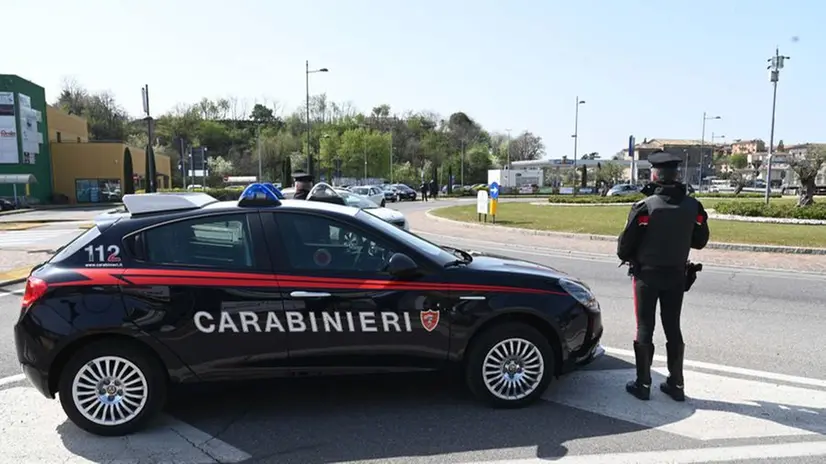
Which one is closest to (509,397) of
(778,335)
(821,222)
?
(778,335)

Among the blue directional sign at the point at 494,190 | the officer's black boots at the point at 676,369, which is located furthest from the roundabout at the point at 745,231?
the officer's black boots at the point at 676,369

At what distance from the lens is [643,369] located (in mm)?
4316

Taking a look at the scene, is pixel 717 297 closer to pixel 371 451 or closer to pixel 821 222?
pixel 371 451

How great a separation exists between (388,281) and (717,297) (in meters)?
6.58

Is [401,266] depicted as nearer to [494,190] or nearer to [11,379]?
[11,379]

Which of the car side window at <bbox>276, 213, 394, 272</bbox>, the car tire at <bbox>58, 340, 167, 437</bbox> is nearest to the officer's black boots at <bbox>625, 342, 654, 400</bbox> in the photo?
the car side window at <bbox>276, 213, 394, 272</bbox>

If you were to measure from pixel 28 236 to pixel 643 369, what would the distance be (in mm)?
20307

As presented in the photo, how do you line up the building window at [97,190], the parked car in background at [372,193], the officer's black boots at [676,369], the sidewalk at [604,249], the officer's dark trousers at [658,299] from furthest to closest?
the building window at [97,190], the parked car in background at [372,193], the sidewalk at [604,249], the officer's black boots at [676,369], the officer's dark trousers at [658,299]

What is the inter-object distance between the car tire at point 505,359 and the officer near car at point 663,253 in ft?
2.60

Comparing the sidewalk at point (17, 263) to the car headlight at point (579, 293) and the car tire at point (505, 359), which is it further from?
the car headlight at point (579, 293)

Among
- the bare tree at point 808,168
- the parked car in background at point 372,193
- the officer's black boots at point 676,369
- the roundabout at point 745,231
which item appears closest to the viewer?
the officer's black boots at point 676,369

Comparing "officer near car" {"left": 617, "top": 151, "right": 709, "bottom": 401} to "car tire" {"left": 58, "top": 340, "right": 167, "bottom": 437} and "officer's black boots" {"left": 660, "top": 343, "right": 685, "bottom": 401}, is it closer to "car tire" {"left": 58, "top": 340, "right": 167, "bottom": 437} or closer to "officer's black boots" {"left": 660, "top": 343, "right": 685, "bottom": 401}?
"officer's black boots" {"left": 660, "top": 343, "right": 685, "bottom": 401}

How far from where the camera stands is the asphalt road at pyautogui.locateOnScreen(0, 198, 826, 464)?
353cm

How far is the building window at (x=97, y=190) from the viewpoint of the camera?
155 ft
